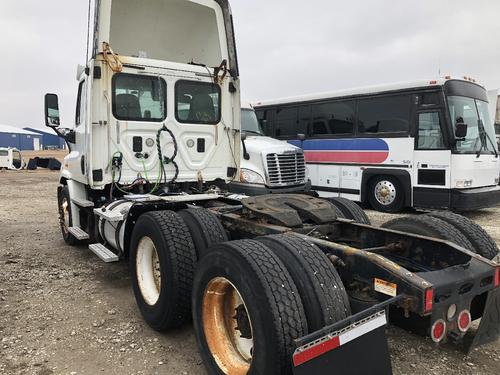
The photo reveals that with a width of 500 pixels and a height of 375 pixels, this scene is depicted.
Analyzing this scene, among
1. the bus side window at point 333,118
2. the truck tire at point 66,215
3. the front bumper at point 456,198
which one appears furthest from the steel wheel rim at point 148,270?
the bus side window at point 333,118

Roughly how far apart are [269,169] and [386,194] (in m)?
3.56

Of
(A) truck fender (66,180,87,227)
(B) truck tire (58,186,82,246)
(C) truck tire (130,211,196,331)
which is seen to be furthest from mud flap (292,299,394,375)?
(B) truck tire (58,186,82,246)

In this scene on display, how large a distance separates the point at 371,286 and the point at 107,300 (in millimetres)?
3011

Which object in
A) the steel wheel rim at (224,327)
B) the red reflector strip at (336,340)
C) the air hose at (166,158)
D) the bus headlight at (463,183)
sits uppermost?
the air hose at (166,158)

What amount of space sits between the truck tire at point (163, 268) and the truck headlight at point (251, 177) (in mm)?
5077

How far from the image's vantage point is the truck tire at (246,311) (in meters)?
2.40

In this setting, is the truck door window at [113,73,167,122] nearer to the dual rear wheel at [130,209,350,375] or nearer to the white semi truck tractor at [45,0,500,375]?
the white semi truck tractor at [45,0,500,375]

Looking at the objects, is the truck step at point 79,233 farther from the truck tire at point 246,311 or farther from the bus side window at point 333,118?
the bus side window at point 333,118

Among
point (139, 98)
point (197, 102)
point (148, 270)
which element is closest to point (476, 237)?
point (148, 270)

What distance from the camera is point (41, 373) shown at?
3219mm

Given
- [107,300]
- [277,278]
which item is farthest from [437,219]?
[107,300]

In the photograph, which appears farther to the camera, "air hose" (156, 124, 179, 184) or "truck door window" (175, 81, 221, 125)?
"truck door window" (175, 81, 221, 125)

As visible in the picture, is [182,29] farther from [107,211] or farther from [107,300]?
[107,300]

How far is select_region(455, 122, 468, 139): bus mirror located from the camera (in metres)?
9.45
